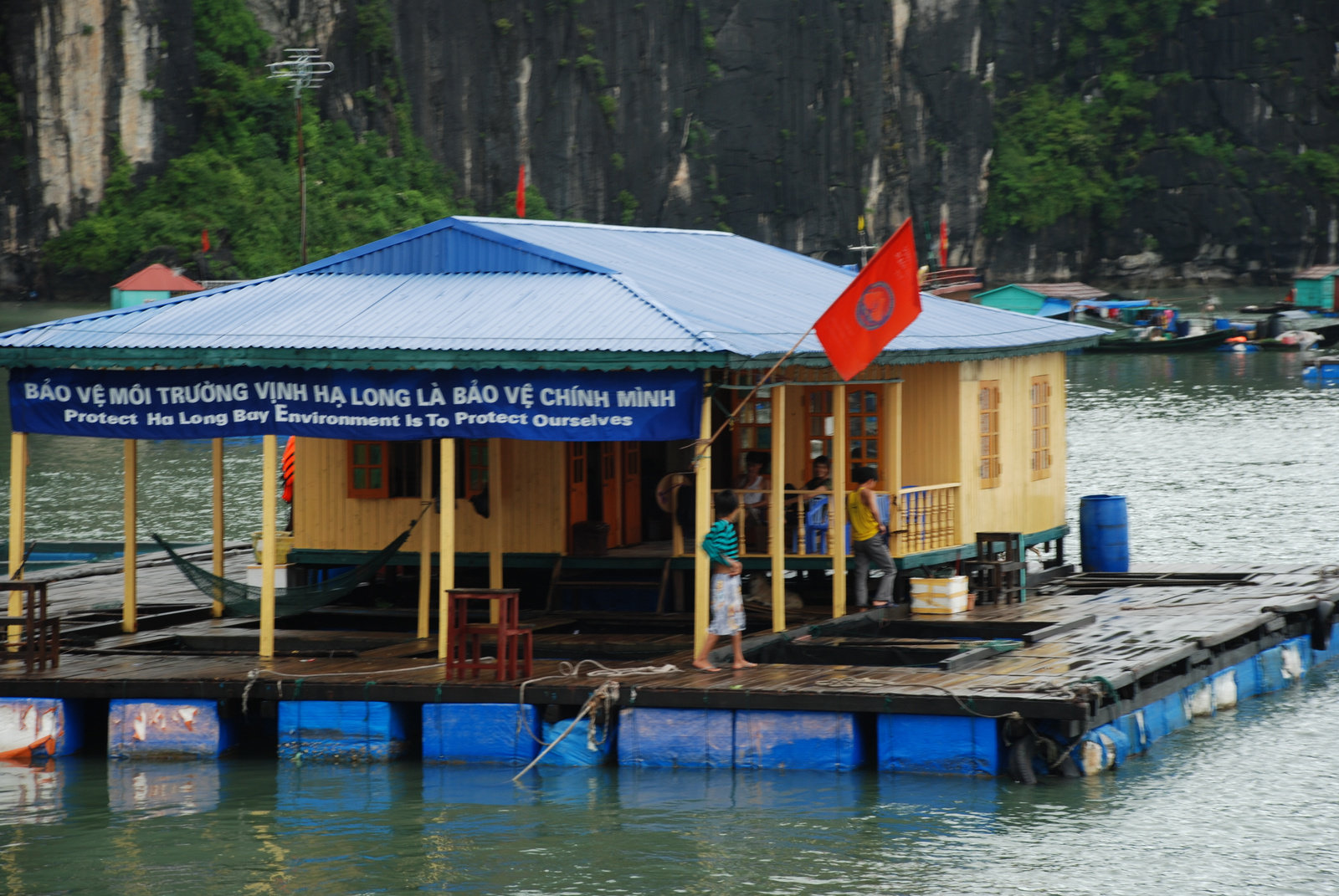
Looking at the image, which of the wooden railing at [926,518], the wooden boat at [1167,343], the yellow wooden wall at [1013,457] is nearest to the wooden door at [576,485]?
the wooden railing at [926,518]

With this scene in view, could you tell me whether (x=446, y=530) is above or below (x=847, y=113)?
below

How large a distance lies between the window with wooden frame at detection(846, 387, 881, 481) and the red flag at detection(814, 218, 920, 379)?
3.78 meters

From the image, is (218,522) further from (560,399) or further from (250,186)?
(250,186)

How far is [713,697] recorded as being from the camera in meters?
13.5

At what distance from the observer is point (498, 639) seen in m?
14.0

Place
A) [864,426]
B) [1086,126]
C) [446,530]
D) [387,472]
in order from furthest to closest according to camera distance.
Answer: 1. [1086,126]
2. [864,426]
3. [387,472]
4. [446,530]

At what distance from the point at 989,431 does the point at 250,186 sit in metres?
67.5

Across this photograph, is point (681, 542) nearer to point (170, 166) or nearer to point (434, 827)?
point (434, 827)

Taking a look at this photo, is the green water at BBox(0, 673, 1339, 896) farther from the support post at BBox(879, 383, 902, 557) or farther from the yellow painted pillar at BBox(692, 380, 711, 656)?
the support post at BBox(879, 383, 902, 557)

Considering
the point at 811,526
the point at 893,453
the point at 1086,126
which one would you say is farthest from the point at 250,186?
the point at 893,453

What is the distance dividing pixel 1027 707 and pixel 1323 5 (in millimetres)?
111391

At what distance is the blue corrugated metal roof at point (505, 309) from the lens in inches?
583

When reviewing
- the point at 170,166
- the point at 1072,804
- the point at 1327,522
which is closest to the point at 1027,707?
the point at 1072,804

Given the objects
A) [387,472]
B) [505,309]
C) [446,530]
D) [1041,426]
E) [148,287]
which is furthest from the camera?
[148,287]
